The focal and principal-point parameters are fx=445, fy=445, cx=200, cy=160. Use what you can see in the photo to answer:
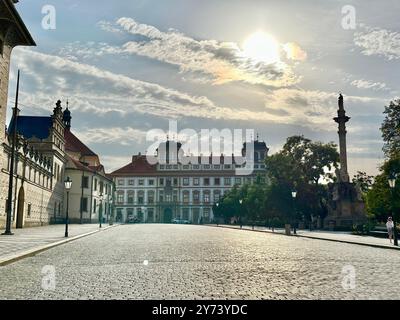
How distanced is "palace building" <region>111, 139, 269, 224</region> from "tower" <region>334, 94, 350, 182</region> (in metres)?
61.1

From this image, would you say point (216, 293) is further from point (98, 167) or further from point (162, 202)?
point (162, 202)

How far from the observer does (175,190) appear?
397 feet

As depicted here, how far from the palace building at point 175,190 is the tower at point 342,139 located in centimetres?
6105

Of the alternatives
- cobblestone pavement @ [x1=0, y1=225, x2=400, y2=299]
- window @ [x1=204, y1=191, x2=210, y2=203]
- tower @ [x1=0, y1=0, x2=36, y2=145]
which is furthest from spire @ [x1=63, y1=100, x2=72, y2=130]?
cobblestone pavement @ [x1=0, y1=225, x2=400, y2=299]

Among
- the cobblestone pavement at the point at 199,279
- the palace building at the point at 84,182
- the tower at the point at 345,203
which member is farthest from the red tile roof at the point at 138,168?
the cobblestone pavement at the point at 199,279

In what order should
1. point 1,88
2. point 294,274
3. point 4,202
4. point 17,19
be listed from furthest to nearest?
point 4,202 < point 1,88 < point 17,19 < point 294,274

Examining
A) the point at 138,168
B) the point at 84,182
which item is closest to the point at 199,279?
the point at 84,182

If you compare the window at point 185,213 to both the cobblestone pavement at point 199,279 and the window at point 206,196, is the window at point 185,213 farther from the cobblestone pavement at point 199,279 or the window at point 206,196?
the cobblestone pavement at point 199,279

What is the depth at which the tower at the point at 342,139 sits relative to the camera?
5639cm

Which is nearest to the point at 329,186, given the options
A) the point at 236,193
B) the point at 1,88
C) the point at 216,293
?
the point at 236,193
